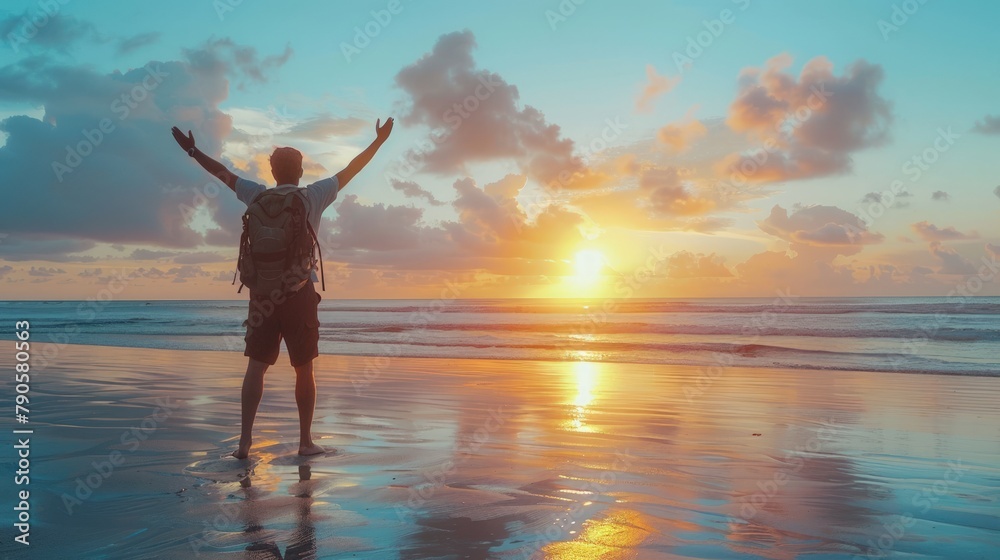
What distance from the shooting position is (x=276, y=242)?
3.91 meters

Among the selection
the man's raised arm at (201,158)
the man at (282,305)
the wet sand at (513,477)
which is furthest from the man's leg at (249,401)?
the man's raised arm at (201,158)

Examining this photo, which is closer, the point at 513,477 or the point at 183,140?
the point at 513,477

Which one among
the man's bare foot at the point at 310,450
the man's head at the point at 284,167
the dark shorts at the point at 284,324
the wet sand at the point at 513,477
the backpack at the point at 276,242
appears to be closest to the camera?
the wet sand at the point at 513,477

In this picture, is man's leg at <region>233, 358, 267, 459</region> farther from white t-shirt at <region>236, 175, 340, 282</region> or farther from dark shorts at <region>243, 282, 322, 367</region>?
white t-shirt at <region>236, 175, 340, 282</region>

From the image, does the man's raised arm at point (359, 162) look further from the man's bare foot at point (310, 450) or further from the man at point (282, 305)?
the man's bare foot at point (310, 450)

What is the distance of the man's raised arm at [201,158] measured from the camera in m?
4.13

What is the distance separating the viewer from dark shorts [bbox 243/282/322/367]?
4082mm

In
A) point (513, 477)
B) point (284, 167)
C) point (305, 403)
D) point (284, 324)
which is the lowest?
point (513, 477)

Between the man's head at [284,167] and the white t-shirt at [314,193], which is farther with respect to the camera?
the man's head at [284,167]

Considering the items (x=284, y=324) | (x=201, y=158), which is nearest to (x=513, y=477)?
(x=284, y=324)

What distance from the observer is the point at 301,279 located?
13.1 feet

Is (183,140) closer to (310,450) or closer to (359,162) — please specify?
(359,162)

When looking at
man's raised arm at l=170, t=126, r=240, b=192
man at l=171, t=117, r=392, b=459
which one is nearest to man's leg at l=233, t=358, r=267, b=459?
man at l=171, t=117, r=392, b=459

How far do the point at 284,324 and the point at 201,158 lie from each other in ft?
3.88
